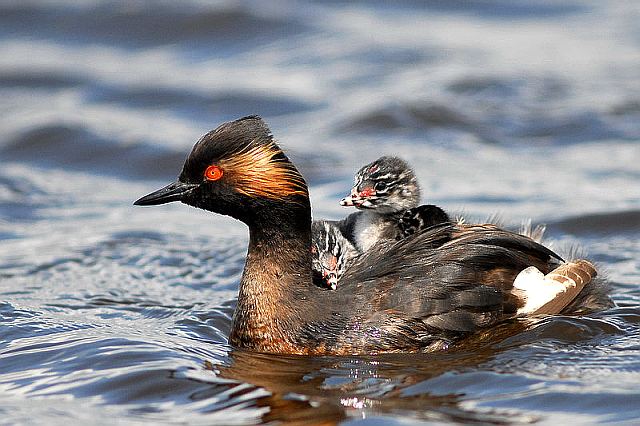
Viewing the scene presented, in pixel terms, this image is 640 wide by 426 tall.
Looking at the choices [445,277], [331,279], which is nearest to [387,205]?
[331,279]

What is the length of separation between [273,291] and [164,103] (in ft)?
22.8

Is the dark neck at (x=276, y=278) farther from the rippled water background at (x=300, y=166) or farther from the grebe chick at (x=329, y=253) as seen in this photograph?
the grebe chick at (x=329, y=253)

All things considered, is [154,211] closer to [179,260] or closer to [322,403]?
[179,260]

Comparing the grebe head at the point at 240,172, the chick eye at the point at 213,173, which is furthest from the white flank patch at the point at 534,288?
the chick eye at the point at 213,173

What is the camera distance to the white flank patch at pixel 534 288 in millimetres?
7586

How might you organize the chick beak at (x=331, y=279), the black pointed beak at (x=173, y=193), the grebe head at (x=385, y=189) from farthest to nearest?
the grebe head at (x=385, y=189)
the chick beak at (x=331, y=279)
the black pointed beak at (x=173, y=193)

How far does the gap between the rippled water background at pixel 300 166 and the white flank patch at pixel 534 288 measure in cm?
14

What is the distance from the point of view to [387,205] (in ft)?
28.0

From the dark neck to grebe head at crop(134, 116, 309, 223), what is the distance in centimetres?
10

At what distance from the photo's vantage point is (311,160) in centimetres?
1254

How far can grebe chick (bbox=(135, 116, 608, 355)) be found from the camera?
287 inches

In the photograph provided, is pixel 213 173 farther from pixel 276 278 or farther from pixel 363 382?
pixel 363 382

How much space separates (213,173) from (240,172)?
0.53 feet

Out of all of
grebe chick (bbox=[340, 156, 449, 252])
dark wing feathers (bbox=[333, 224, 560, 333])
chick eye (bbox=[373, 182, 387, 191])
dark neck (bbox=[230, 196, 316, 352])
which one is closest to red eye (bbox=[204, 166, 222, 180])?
dark neck (bbox=[230, 196, 316, 352])
